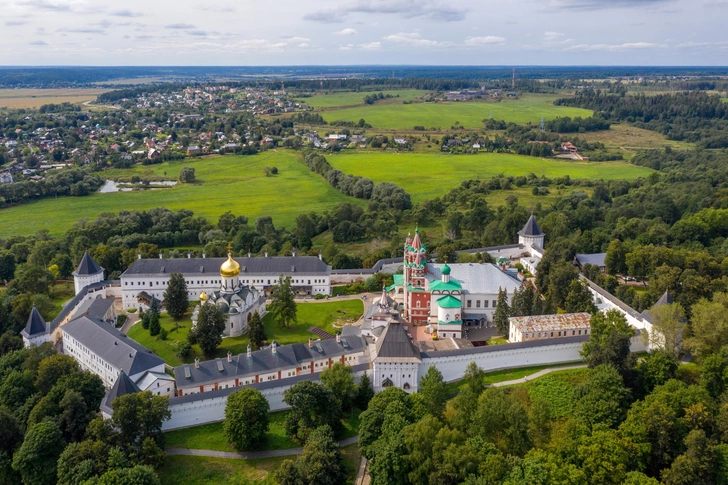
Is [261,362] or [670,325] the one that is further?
[261,362]

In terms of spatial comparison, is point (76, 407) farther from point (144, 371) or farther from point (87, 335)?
point (87, 335)

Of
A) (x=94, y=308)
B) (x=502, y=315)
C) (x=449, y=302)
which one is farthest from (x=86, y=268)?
(x=502, y=315)

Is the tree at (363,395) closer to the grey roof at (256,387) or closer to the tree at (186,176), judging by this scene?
the grey roof at (256,387)

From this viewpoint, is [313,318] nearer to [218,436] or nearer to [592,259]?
[218,436]

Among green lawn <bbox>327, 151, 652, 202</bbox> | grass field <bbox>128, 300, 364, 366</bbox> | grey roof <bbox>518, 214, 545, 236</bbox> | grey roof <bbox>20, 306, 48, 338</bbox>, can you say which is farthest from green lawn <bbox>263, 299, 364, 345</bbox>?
green lawn <bbox>327, 151, 652, 202</bbox>

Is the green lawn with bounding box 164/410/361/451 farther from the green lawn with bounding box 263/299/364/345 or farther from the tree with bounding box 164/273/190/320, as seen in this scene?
the tree with bounding box 164/273/190/320

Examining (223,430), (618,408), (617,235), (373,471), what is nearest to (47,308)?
(223,430)
